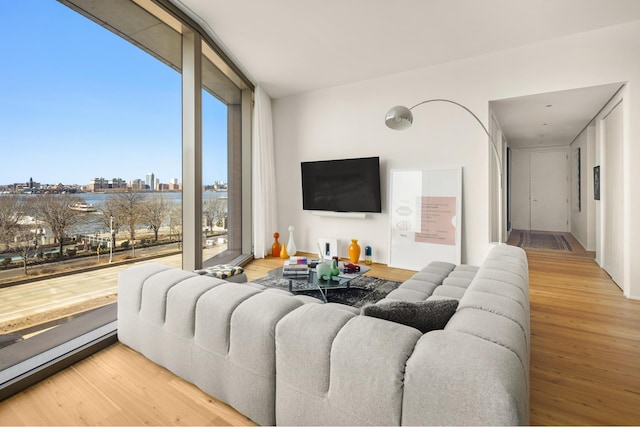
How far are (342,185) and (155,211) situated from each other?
2.85 m

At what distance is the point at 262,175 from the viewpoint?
5078 millimetres

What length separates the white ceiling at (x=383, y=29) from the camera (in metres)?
2.93

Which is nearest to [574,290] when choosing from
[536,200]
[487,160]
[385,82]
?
[487,160]

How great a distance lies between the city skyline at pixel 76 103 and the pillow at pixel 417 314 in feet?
7.12

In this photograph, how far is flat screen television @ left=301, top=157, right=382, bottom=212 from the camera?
4.63m

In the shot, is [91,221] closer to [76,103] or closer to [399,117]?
[76,103]

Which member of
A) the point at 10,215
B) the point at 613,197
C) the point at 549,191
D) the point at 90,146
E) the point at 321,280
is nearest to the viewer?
the point at 10,215

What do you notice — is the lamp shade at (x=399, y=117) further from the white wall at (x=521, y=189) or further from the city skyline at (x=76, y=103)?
the white wall at (x=521, y=189)

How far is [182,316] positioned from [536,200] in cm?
970

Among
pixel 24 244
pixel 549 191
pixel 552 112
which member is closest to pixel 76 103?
pixel 24 244

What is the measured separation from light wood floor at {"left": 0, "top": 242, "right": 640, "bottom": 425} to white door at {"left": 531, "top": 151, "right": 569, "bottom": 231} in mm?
6516

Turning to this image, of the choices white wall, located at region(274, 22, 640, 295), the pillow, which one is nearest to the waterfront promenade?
the pillow

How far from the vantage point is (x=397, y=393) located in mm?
924

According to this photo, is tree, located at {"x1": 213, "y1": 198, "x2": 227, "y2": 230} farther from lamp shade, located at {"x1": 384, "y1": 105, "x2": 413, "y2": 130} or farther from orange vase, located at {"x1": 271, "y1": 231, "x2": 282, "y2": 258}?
lamp shade, located at {"x1": 384, "y1": 105, "x2": 413, "y2": 130}
